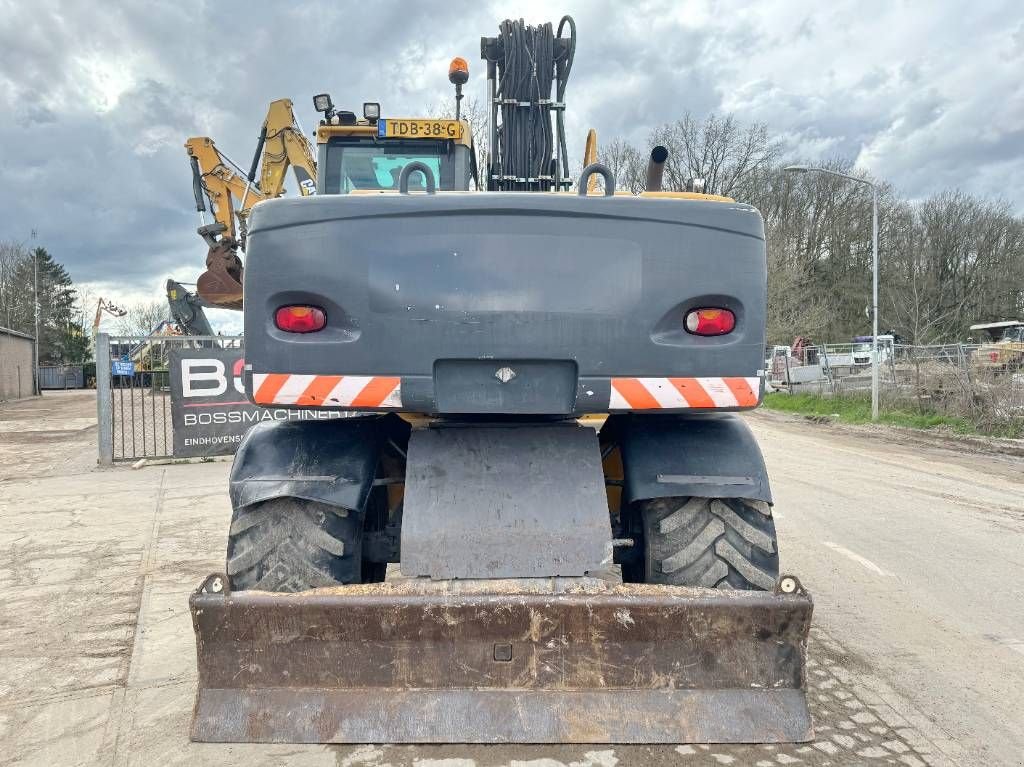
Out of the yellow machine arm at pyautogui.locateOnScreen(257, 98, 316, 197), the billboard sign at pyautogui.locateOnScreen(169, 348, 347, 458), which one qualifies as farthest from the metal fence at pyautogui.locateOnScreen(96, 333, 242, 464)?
the yellow machine arm at pyautogui.locateOnScreen(257, 98, 316, 197)

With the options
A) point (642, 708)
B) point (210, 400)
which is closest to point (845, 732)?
point (642, 708)

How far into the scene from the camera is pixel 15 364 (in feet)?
113

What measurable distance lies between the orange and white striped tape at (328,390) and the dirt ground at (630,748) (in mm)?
1301

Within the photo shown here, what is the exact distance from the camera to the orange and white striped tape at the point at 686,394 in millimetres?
2520

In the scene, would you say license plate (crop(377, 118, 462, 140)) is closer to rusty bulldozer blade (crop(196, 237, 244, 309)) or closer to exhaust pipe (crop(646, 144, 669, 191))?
exhaust pipe (crop(646, 144, 669, 191))

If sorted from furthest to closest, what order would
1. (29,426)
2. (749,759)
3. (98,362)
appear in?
(29,426), (98,362), (749,759)

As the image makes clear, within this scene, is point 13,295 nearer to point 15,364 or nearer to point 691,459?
point 15,364

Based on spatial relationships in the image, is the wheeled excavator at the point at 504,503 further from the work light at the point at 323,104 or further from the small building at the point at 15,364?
the small building at the point at 15,364

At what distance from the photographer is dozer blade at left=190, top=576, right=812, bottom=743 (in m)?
2.36

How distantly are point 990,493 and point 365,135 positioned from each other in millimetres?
8215

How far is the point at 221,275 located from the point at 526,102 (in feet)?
19.2

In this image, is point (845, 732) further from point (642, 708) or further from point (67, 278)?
Result: point (67, 278)

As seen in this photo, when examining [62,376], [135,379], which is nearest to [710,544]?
[135,379]

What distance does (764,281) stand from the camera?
2521mm
